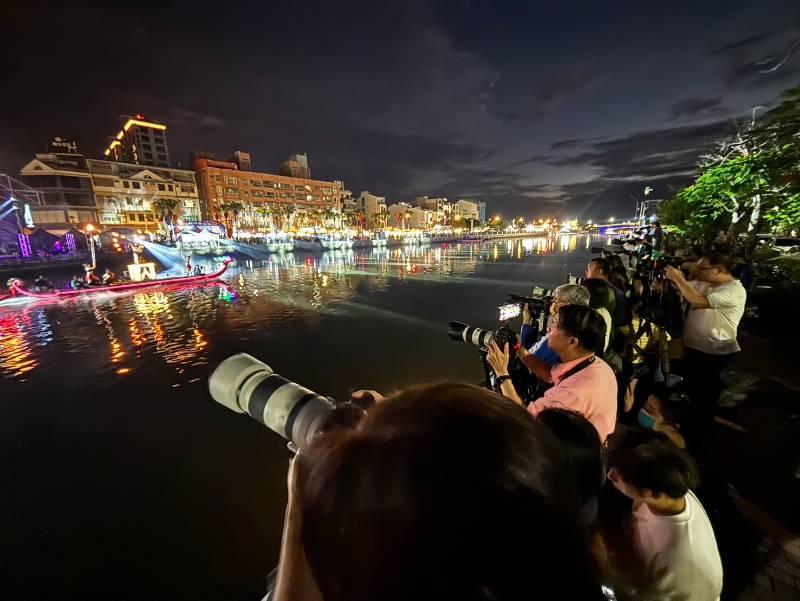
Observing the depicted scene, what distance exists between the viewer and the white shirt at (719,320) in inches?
131

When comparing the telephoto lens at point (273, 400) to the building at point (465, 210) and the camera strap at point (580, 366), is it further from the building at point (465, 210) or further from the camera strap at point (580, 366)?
the building at point (465, 210)

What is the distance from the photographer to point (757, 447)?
327 cm

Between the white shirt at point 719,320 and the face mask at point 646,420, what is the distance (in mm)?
1228

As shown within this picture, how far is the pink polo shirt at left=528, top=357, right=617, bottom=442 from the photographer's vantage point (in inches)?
77.7

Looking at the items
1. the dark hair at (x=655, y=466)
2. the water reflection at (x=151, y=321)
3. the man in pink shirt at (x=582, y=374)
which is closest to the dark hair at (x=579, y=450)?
the dark hair at (x=655, y=466)

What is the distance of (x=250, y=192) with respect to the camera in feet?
240

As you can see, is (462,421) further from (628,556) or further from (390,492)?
(628,556)

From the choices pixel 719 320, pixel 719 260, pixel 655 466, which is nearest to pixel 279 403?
pixel 655 466

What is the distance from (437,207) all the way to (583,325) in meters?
131

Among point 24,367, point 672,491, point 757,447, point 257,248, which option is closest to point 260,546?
point 672,491

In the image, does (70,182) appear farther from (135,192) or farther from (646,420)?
(646,420)

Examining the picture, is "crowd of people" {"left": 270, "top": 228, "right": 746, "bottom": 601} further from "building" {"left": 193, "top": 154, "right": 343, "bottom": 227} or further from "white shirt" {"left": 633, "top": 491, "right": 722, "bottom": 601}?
"building" {"left": 193, "top": 154, "right": 343, "bottom": 227}

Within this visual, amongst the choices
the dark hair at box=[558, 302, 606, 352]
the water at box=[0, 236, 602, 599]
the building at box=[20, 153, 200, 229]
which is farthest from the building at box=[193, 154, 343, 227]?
the dark hair at box=[558, 302, 606, 352]

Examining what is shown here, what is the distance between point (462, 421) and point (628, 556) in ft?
3.86
